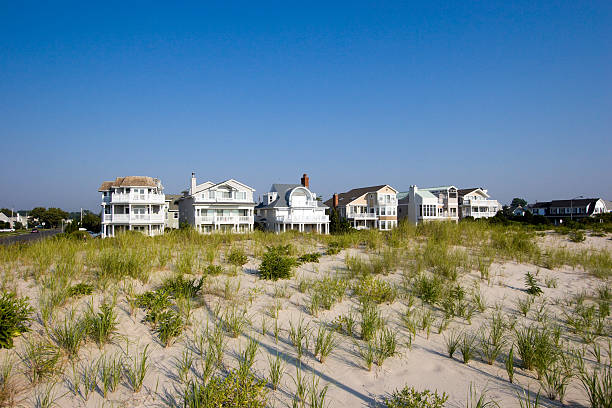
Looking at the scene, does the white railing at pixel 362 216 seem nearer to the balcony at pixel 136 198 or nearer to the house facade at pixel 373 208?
the house facade at pixel 373 208

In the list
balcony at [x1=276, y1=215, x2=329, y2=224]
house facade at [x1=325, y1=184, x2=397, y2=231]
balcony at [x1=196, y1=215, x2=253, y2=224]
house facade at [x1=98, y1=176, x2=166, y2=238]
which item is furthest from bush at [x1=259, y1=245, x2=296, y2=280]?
house facade at [x1=325, y1=184, x2=397, y2=231]

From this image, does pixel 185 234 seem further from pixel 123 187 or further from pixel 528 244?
pixel 123 187

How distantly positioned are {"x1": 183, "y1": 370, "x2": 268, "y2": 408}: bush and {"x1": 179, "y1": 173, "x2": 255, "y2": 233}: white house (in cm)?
3630

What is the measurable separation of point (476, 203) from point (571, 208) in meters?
28.8

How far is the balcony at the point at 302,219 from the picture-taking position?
4334cm

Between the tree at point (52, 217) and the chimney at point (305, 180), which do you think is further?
the tree at point (52, 217)

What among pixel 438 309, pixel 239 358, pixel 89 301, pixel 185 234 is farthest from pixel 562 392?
pixel 185 234

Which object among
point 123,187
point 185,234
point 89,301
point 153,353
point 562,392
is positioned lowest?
point 562,392

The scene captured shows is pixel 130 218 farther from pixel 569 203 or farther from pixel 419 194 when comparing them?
pixel 569 203

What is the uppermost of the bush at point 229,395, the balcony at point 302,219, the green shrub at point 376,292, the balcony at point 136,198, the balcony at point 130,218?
the balcony at point 136,198

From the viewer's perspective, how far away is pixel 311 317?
23.3ft

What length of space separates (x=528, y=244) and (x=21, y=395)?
16.8 m

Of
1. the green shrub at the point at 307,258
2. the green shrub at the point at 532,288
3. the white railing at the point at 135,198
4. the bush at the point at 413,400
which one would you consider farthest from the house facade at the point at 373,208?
the bush at the point at 413,400

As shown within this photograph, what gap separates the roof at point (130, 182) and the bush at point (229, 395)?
128ft
